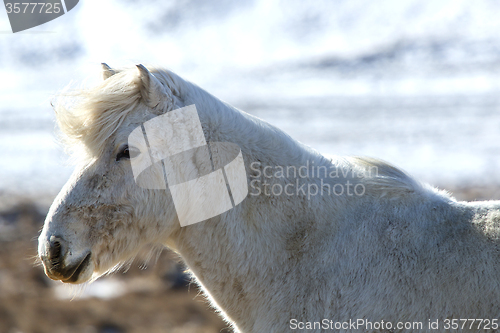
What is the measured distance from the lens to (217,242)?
2.55 metres

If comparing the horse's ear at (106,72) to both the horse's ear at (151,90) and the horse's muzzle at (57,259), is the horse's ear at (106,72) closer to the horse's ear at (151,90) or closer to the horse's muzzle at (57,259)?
the horse's ear at (151,90)

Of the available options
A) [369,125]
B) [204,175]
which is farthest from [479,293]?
[369,125]

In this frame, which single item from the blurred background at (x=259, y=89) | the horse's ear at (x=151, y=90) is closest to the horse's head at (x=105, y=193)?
the horse's ear at (x=151, y=90)

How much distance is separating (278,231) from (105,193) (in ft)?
3.34

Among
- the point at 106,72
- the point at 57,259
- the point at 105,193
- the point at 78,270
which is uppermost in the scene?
the point at 106,72

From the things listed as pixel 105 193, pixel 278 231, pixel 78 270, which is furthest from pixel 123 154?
pixel 278 231

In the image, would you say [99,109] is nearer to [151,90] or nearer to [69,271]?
[151,90]

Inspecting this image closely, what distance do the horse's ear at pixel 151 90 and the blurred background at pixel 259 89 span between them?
0.26 m

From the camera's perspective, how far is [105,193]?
7.94 ft

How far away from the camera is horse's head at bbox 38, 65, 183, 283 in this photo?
7.84 feet

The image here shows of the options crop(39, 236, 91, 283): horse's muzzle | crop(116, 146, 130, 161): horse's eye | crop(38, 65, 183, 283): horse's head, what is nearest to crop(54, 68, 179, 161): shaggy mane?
crop(38, 65, 183, 283): horse's head

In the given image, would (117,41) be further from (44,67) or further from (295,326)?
(295,326)

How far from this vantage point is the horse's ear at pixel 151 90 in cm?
240

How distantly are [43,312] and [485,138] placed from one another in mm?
23097
